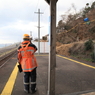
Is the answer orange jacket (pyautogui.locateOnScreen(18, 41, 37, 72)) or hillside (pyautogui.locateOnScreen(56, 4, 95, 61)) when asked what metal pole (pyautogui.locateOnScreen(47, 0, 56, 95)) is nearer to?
orange jacket (pyautogui.locateOnScreen(18, 41, 37, 72))

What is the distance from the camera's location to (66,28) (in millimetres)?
33594

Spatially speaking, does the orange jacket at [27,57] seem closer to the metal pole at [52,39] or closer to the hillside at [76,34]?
the metal pole at [52,39]

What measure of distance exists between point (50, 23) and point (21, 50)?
132 cm

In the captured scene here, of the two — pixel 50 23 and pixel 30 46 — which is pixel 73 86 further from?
pixel 50 23

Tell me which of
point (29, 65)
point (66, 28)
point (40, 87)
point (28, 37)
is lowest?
point (40, 87)

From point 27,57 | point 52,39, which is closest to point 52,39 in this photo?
point 52,39

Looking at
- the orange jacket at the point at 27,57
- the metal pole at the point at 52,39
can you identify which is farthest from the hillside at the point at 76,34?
the metal pole at the point at 52,39

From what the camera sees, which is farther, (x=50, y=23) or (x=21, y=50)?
(x=21, y=50)

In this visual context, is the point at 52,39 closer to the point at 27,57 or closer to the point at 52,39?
the point at 52,39

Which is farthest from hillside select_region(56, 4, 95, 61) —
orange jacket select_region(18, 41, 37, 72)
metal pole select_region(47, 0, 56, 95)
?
metal pole select_region(47, 0, 56, 95)

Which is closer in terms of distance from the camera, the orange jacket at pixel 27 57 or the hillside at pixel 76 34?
the orange jacket at pixel 27 57

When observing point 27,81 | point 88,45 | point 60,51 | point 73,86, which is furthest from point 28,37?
point 60,51

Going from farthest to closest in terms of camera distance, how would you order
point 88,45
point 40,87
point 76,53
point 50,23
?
point 76,53
point 88,45
point 40,87
point 50,23

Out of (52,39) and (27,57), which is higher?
(52,39)
